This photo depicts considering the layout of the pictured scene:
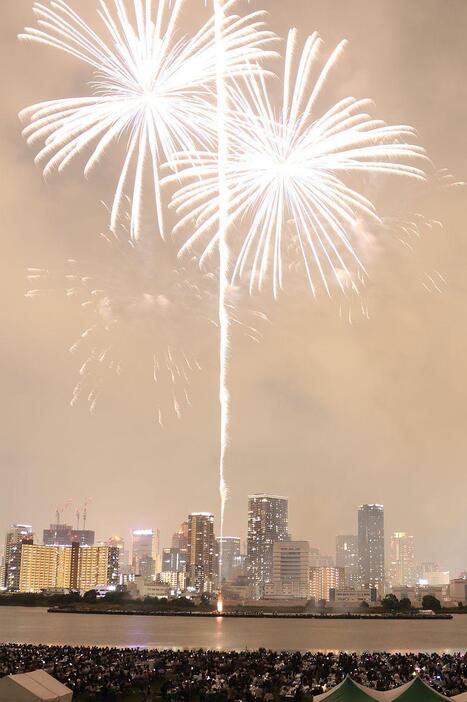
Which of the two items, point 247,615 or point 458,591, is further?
point 458,591

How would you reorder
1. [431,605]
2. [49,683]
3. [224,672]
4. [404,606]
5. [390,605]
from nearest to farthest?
[49,683] → [224,672] → [390,605] → [404,606] → [431,605]

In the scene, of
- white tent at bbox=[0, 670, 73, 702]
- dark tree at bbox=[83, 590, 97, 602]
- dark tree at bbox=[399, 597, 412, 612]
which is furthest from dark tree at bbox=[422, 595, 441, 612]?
white tent at bbox=[0, 670, 73, 702]

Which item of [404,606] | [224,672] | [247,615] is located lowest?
[247,615]

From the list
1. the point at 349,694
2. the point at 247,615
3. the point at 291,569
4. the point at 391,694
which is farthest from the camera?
the point at 291,569

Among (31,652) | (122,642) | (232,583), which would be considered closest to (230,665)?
(31,652)

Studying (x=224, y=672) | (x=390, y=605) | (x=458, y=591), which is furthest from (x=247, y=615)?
(x=224, y=672)

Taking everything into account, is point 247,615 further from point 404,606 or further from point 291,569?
point 291,569
